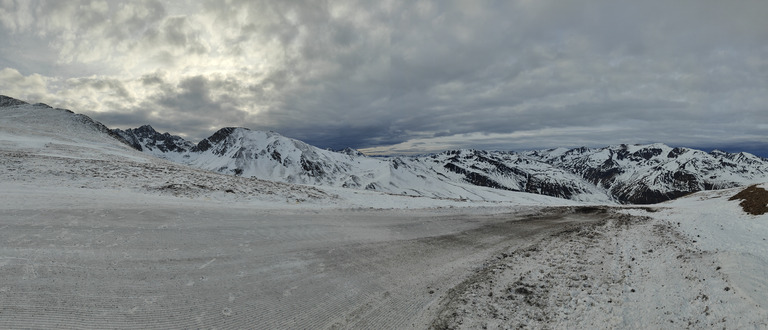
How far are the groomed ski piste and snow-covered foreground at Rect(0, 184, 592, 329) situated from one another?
5 centimetres

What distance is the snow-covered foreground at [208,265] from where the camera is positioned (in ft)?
22.9

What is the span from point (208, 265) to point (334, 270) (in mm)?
3962

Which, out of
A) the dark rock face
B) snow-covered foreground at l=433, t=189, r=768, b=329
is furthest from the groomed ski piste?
the dark rock face

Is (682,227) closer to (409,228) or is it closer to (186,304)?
(409,228)

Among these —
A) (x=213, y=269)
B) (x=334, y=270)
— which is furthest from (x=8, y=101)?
(x=334, y=270)

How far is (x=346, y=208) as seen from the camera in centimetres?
2159

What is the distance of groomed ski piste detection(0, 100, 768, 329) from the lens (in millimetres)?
7070

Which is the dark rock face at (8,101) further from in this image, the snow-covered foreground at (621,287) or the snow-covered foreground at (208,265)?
the snow-covered foreground at (621,287)

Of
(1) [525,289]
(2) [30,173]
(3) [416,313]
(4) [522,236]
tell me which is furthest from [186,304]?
(2) [30,173]

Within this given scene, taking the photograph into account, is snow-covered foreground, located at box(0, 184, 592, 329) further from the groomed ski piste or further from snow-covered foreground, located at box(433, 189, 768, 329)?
snow-covered foreground, located at box(433, 189, 768, 329)

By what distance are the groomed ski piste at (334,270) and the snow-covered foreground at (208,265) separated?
50 millimetres

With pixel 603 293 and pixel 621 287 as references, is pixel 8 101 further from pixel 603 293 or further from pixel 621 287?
pixel 621 287

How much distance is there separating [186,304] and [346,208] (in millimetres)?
14414

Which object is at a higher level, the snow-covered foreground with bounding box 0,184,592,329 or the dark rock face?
the dark rock face
